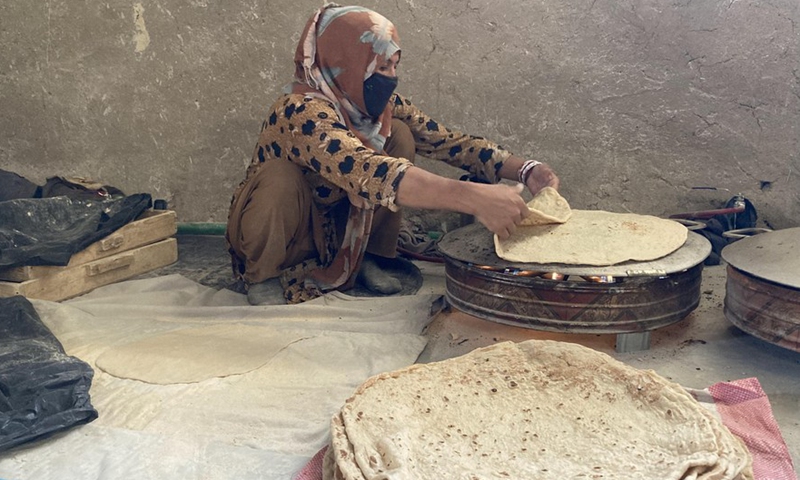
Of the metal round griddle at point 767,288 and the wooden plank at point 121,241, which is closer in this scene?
the metal round griddle at point 767,288

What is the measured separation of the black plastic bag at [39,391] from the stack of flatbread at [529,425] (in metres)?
0.77

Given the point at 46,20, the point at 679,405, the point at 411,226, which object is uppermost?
the point at 46,20

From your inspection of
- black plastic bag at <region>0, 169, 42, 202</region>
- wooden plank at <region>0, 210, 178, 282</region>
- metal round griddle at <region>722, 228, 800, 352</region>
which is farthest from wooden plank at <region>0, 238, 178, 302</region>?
metal round griddle at <region>722, 228, 800, 352</region>

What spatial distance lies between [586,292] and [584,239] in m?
0.19

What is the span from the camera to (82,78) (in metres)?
3.98

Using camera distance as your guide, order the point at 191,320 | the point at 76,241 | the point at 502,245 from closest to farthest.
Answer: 1. the point at 502,245
2. the point at 191,320
3. the point at 76,241

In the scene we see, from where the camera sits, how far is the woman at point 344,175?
2340 mm

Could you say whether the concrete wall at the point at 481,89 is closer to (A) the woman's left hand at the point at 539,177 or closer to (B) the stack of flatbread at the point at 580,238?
(A) the woman's left hand at the point at 539,177

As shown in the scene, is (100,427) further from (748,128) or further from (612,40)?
(748,128)

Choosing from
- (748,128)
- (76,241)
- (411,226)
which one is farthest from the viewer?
(411,226)

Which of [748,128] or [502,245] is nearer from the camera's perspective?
[502,245]

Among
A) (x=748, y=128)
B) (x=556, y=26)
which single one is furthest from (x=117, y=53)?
(x=748, y=128)

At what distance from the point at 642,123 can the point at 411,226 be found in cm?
125

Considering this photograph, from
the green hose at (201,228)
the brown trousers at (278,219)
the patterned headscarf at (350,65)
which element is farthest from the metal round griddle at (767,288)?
the green hose at (201,228)
